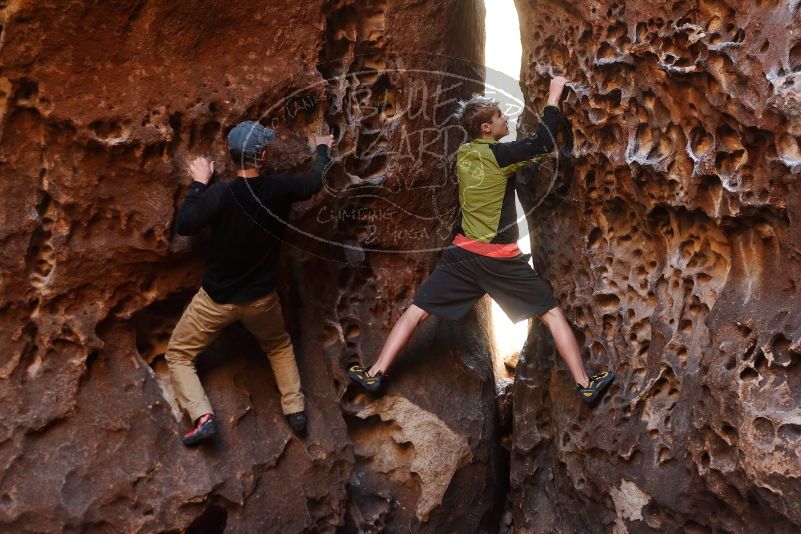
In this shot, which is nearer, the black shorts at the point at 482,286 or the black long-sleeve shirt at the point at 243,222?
the black long-sleeve shirt at the point at 243,222

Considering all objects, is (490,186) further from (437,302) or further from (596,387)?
(596,387)

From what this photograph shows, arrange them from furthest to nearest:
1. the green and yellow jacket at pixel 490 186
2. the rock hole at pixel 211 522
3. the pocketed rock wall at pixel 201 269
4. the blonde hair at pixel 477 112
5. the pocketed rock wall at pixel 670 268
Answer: the blonde hair at pixel 477 112
the green and yellow jacket at pixel 490 186
the rock hole at pixel 211 522
the pocketed rock wall at pixel 201 269
the pocketed rock wall at pixel 670 268

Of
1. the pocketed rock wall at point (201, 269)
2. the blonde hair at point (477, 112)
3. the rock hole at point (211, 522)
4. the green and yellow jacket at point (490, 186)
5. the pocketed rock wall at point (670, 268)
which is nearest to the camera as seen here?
the pocketed rock wall at point (670, 268)

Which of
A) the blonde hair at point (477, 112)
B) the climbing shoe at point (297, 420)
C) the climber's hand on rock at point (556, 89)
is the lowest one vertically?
the climbing shoe at point (297, 420)

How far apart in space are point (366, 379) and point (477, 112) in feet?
4.60

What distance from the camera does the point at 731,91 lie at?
338 centimetres

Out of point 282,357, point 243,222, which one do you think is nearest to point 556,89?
point 243,222

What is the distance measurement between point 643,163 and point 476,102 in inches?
34.7

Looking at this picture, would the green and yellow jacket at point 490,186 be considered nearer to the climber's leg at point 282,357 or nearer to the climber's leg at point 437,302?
the climber's leg at point 437,302

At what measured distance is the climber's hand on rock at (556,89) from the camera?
405cm

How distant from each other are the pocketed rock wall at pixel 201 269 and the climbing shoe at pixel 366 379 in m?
0.11

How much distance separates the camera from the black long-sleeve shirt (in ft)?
11.8

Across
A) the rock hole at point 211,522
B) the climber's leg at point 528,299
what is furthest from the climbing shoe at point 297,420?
the climber's leg at point 528,299

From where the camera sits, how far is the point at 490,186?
4141 millimetres
